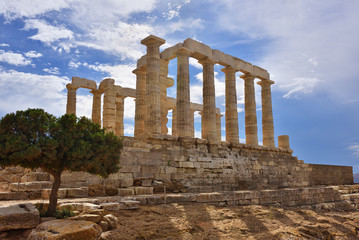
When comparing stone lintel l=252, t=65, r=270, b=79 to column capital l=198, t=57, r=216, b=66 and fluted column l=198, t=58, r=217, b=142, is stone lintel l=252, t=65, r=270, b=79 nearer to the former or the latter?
column capital l=198, t=57, r=216, b=66

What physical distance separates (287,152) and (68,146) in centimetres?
2162

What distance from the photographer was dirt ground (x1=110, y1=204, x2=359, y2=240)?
911 centimetres

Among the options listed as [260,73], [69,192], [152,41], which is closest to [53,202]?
[69,192]

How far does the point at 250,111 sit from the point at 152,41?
10.3 m

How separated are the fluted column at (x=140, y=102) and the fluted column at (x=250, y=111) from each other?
8.52m

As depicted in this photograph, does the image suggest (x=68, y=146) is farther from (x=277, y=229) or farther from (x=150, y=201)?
(x=277, y=229)

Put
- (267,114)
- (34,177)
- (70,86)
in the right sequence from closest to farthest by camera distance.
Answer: (34,177) < (70,86) < (267,114)

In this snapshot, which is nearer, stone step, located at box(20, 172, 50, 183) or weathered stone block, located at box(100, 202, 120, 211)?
weathered stone block, located at box(100, 202, 120, 211)

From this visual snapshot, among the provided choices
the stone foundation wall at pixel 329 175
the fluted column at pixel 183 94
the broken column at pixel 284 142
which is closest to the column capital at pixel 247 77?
the broken column at pixel 284 142

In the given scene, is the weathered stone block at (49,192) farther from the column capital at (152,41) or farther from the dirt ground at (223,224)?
the column capital at (152,41)

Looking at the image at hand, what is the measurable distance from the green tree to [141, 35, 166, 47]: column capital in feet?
35.6

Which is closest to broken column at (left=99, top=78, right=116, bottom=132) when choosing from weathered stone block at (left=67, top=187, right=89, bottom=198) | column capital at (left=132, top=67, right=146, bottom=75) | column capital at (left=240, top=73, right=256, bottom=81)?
column capital at (left=132, top=67, right=146, bottom=75)

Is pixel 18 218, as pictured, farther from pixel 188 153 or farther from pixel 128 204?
pixel 188 153

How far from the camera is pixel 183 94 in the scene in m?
19.8
